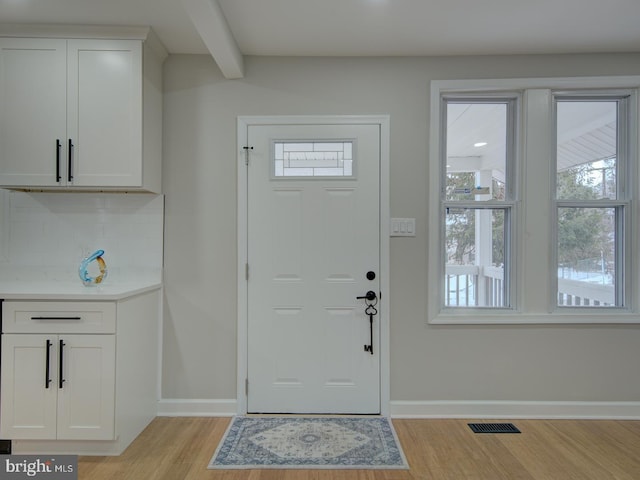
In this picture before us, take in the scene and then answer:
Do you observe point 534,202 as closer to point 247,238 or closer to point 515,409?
point 515,409

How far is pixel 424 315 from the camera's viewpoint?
8.70 ft

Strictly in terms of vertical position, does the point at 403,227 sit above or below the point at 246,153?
below

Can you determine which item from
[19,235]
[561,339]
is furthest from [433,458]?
[19,235]

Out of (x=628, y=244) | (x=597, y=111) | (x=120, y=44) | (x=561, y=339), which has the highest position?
(x=120, y=44)

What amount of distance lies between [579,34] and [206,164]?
2.62m

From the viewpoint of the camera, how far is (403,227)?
2.64 metres

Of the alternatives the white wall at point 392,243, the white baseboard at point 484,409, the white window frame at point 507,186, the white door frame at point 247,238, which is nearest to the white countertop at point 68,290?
the white wall at point 392,243

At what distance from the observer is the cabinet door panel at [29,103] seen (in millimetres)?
2322

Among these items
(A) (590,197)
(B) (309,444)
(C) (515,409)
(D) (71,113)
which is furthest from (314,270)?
(A) (590,197)

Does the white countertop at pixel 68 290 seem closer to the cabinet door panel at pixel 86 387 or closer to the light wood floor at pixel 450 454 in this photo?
the cabinet door panel at pixel 86 387

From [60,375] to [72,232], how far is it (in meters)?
1.01

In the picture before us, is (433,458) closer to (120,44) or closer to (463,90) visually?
(463,90)

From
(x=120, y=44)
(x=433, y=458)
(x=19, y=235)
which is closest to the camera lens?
(x=433, y=458)

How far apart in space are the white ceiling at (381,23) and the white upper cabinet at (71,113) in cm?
18
